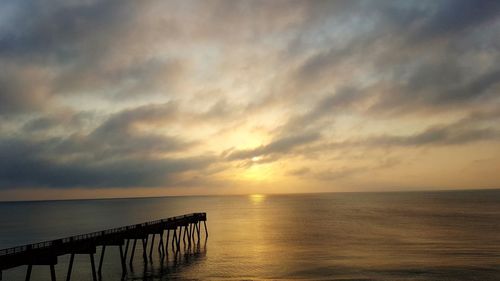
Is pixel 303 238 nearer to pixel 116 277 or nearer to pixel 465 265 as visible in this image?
pixel 465 265

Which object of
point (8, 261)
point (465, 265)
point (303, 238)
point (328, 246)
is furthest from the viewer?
point (303, 238)

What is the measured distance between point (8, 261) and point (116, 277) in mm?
16890

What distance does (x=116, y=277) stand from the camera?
48.6 m

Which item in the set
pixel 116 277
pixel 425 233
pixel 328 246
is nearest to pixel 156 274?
pixel 116 277

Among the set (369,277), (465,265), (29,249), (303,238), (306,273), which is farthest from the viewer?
(303,238)

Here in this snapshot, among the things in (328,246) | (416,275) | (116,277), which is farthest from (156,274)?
(328,246)

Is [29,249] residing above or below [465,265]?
above

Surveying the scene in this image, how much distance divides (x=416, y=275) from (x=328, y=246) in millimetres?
28181

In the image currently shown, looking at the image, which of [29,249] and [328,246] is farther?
[328,246]

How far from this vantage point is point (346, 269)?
5175 cm

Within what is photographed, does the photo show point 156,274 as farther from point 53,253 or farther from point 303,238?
point 303,238

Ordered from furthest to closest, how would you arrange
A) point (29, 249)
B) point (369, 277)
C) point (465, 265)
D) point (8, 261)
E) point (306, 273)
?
point (465, 265) < point (306, 273) < point (369, 277) < point (29, 249) < point (8, 261)

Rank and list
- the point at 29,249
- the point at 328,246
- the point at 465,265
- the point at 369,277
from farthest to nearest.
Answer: the point at 328,246, the point at 465,265, the point at 369,277, the point at 29,249

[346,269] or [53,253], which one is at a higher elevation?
[53,253]
